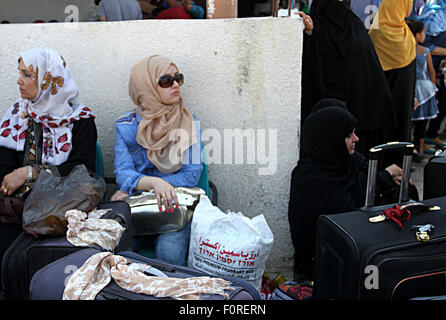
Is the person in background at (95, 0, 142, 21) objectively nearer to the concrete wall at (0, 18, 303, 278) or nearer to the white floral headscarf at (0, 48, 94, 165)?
the concrete wall at (0, 18, 303, 278)

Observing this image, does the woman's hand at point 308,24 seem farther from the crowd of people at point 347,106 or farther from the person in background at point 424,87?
the person in background at point 424,87

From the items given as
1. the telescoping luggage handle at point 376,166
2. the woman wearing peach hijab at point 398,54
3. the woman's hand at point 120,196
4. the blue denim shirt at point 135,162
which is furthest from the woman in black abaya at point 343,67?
the woman's hand at point 120,196

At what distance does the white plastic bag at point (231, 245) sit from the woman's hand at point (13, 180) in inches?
35.1

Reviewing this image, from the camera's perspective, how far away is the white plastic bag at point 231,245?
1.85 meters

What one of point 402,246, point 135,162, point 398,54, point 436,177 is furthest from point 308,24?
point 402,246

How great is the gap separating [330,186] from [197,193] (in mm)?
679

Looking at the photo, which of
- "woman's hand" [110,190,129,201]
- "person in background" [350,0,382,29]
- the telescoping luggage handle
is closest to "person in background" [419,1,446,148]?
"person in background" [350,0,382,29]

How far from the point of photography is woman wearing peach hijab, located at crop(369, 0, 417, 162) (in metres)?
3.15

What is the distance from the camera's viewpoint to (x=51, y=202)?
1800mm

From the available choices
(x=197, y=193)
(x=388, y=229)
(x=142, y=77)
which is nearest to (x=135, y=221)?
(x=197, y=193)

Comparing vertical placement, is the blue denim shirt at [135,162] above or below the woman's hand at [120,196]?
above

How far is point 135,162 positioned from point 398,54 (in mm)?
2204

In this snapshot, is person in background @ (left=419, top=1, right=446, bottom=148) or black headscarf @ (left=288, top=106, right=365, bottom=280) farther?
person in background @ (left=419, top=1, right=446, bottom=148)

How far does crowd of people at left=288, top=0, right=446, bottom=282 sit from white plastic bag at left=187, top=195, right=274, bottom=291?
403 mm
